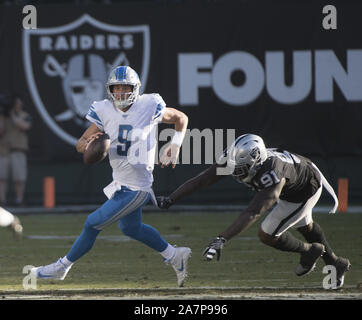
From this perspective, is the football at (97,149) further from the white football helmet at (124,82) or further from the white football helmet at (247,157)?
the white football helmet at (247,157)

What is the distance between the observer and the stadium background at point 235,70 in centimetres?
1366

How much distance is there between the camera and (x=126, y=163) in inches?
273

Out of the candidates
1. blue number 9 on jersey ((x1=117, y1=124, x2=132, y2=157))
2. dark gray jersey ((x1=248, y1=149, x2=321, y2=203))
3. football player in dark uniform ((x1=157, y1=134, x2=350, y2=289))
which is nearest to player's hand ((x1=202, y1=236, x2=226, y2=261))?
football player in dark uniform ((x1=157, y1=134, x2=350, y2=289))

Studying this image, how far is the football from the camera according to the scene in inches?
255

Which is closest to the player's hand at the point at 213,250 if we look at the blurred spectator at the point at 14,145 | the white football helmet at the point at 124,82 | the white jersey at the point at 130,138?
the white jersey at the point at 130,138

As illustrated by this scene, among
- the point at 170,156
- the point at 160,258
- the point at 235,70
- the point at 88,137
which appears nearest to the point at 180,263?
the point at 170,156

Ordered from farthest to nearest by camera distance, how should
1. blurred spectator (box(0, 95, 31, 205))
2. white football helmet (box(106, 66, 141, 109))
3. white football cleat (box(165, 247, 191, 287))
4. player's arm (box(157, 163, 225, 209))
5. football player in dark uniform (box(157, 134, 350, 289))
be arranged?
blurred spectator (box(0, 95, 31, 205)) < white football cleat (box(165, 247, 191, 287)) < white football helmet (box(106, 66, 141, 109)) < player's arm (box(157, 163, 225, 209)) < football player in dark uniform (box(157, 134, 350, 289))

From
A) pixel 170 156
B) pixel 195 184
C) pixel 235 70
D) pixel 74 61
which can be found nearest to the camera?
pixel 195 184

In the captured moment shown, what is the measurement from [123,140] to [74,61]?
708 centimetres

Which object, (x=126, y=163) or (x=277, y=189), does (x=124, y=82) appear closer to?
(x=126, y=163)

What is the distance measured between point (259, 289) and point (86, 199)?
7442 millimetres

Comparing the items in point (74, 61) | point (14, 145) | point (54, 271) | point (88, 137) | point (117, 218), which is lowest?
point (14, 145)

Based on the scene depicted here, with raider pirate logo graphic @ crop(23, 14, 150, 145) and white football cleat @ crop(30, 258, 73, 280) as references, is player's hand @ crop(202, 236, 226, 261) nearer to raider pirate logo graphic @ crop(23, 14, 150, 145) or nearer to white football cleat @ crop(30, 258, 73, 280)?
white football cleat @ crop(30, 258, 73, 280)

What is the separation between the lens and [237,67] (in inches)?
539
